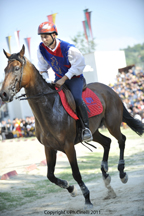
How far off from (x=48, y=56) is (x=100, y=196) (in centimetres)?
290

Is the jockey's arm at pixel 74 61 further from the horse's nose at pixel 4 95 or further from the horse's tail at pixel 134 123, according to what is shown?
the horse's tail at pixel 134 123

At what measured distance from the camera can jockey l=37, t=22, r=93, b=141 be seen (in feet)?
14.1

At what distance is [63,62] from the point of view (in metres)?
4.60

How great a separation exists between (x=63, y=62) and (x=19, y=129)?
14.6 metres

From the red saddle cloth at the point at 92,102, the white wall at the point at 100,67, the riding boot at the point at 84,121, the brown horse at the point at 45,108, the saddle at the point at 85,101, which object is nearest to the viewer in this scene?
the brown horse at the point at 45,108

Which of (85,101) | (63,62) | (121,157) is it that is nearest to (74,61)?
(63,62)

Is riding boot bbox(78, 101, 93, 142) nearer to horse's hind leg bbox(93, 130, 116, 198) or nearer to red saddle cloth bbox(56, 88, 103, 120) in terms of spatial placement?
red saddle cloth bbox(56, 88, 103, 120)

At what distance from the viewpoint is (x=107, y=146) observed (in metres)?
5.82

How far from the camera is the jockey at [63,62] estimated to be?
431 cm

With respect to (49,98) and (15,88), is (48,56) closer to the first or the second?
(49,98)

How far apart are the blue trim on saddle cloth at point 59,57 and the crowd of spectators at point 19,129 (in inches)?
531

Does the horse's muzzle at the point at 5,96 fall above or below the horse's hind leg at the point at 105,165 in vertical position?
above

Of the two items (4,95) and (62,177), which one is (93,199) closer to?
(62,177)

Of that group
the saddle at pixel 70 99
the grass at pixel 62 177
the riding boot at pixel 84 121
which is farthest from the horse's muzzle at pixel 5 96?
the grass at pixel 62 177
